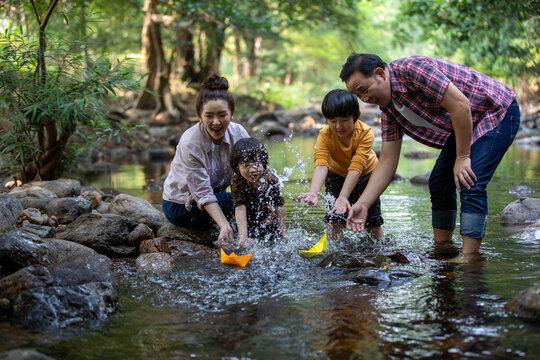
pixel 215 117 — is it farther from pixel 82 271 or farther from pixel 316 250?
pixel 82 271

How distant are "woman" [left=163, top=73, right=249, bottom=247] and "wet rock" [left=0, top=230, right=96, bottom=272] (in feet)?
3.41

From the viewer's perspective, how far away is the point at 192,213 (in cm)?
487

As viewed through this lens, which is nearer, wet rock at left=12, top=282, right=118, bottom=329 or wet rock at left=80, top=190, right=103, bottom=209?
wet rock at left=12, top=282, right=118, bottom=329

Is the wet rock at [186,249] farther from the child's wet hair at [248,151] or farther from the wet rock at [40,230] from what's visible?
the wet rock at [40,230]

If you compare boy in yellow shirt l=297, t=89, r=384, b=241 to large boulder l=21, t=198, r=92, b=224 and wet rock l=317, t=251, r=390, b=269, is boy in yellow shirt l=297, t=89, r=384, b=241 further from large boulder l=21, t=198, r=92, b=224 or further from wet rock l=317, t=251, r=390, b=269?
large boulder l=21, t=198, r=92, b=224

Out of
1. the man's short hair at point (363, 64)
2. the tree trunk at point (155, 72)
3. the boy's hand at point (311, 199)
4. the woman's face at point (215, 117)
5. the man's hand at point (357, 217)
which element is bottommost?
the man's hand at point (357, 217)

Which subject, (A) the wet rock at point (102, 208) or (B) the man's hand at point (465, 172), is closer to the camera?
(B) the man's hand at point (465, 172)

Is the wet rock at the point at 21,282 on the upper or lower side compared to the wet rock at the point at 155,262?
upper

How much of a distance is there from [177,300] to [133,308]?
0.91 feet

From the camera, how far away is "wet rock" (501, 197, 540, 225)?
531 centimetres

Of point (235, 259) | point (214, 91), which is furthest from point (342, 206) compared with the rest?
point (214, 91)

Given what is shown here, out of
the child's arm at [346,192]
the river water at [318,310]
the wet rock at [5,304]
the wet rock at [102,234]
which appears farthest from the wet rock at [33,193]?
the child's arm at [346,192]

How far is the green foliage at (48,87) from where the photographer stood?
560 centimetres

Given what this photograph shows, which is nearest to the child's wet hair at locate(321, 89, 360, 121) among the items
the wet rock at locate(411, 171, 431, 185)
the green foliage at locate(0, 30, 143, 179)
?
the green foliage at locate(0, 30, 143, 179)
